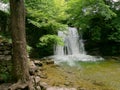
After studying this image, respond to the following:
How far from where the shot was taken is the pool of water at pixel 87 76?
8.27 meters

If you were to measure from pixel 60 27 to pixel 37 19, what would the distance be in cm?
149

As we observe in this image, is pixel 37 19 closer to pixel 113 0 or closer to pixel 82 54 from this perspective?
pixel 82 54

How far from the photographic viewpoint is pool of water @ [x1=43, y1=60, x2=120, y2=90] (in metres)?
8.27

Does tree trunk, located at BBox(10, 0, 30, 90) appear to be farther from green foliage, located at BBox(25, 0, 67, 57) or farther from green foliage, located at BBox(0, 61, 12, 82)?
green foliage, located at BBox(25, 0, 67, 57)

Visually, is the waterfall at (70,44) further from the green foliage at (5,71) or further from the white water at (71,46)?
the green foliage at (5,71)

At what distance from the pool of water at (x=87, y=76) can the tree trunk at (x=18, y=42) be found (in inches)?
88.5

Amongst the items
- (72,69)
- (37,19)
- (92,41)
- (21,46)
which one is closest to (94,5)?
(92,41)

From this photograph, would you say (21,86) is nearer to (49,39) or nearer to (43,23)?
(49,39)

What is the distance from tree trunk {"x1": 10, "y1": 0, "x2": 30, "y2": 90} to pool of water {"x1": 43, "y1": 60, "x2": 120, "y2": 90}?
2247mm

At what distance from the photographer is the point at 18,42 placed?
241 inches

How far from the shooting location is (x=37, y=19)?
13672mm

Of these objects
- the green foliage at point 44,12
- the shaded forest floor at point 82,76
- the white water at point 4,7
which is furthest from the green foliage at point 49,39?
the white water at point 4,7

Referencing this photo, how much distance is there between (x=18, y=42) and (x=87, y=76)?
4473 mm

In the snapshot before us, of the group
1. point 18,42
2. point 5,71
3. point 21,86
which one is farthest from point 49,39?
point 21,86
